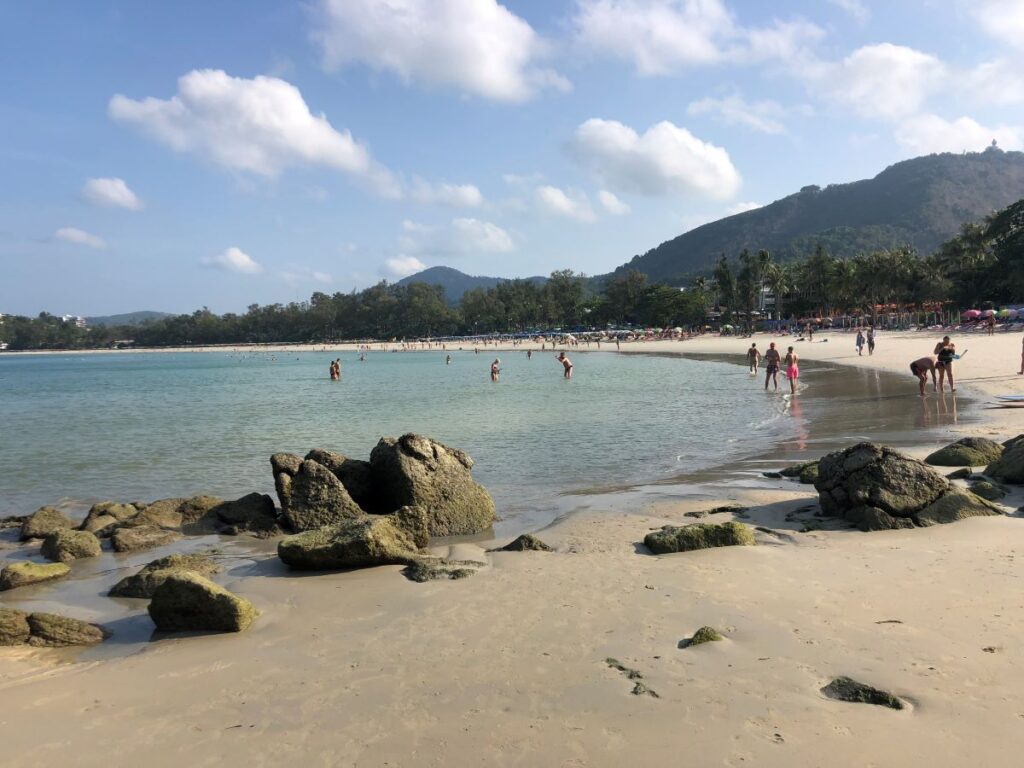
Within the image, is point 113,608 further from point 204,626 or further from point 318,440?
point 318,440

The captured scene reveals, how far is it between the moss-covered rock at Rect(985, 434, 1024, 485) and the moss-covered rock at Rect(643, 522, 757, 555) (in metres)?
4.29

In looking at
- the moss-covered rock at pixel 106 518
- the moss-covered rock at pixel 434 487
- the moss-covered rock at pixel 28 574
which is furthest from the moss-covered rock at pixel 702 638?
the moss-covered rock at pixel 106 518

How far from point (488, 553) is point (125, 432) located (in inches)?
738

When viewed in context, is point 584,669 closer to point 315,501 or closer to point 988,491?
point 315,501

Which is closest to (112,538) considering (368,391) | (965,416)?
(965,416)

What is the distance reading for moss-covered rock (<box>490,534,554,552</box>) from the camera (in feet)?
24.8

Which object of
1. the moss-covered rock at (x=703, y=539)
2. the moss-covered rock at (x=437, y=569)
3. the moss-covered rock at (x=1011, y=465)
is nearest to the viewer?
the moss-covered rock at (x=437, y=569)

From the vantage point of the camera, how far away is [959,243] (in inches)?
3314

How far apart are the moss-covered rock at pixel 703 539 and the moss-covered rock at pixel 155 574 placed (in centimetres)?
475

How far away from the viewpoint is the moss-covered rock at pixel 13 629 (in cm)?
545

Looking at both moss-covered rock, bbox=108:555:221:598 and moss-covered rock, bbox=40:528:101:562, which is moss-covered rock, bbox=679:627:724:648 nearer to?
moss-covered rock, bbox=108:555:221:598

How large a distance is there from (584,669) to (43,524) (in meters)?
8.63

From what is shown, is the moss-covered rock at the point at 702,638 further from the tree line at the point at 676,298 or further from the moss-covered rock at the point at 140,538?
the tree line at the point at 676,298

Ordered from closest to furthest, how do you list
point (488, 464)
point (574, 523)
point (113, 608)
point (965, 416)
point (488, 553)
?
point (113, 608)
point (488, 553)
point (574, 523)
point (488, 464)
point (965, 416)
